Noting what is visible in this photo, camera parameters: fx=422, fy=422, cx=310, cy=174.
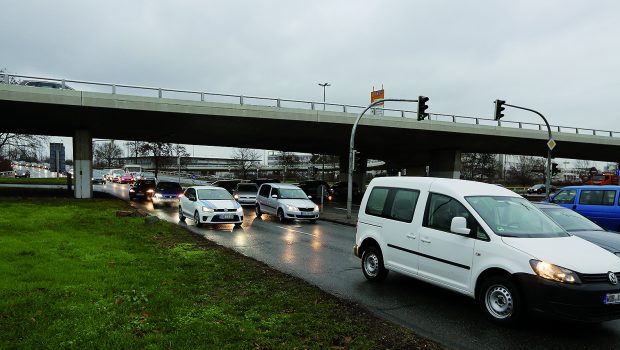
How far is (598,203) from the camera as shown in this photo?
42.4ft

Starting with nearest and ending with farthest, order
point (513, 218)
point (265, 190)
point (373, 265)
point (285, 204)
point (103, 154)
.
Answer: point (513, 218), point (373, 265), point (285, 204), point (265, 190), point (103, 154)

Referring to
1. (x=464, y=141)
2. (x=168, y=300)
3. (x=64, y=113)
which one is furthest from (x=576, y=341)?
(x=464, y=141)

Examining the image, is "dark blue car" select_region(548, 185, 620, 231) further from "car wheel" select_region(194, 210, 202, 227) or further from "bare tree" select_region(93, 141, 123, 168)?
"bare tree" select_region(93, 141, 123, 168)

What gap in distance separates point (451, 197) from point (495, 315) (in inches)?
68.3

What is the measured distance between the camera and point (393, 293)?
22.8ft

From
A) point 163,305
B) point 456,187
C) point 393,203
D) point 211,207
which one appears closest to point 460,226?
point 456,187

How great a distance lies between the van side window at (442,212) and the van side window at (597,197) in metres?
9.27

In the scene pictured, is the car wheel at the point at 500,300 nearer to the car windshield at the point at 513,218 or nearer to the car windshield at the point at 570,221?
the car windshield at the point at 513,218

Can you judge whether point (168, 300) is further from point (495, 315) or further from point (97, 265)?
point (495, 315)

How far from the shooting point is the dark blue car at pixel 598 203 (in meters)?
12.5

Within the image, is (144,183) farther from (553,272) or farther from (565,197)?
(553,272)

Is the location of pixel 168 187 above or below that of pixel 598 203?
below

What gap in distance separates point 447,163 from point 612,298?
38.6 metres

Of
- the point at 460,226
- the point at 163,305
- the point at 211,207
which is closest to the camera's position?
the point at 163,305
